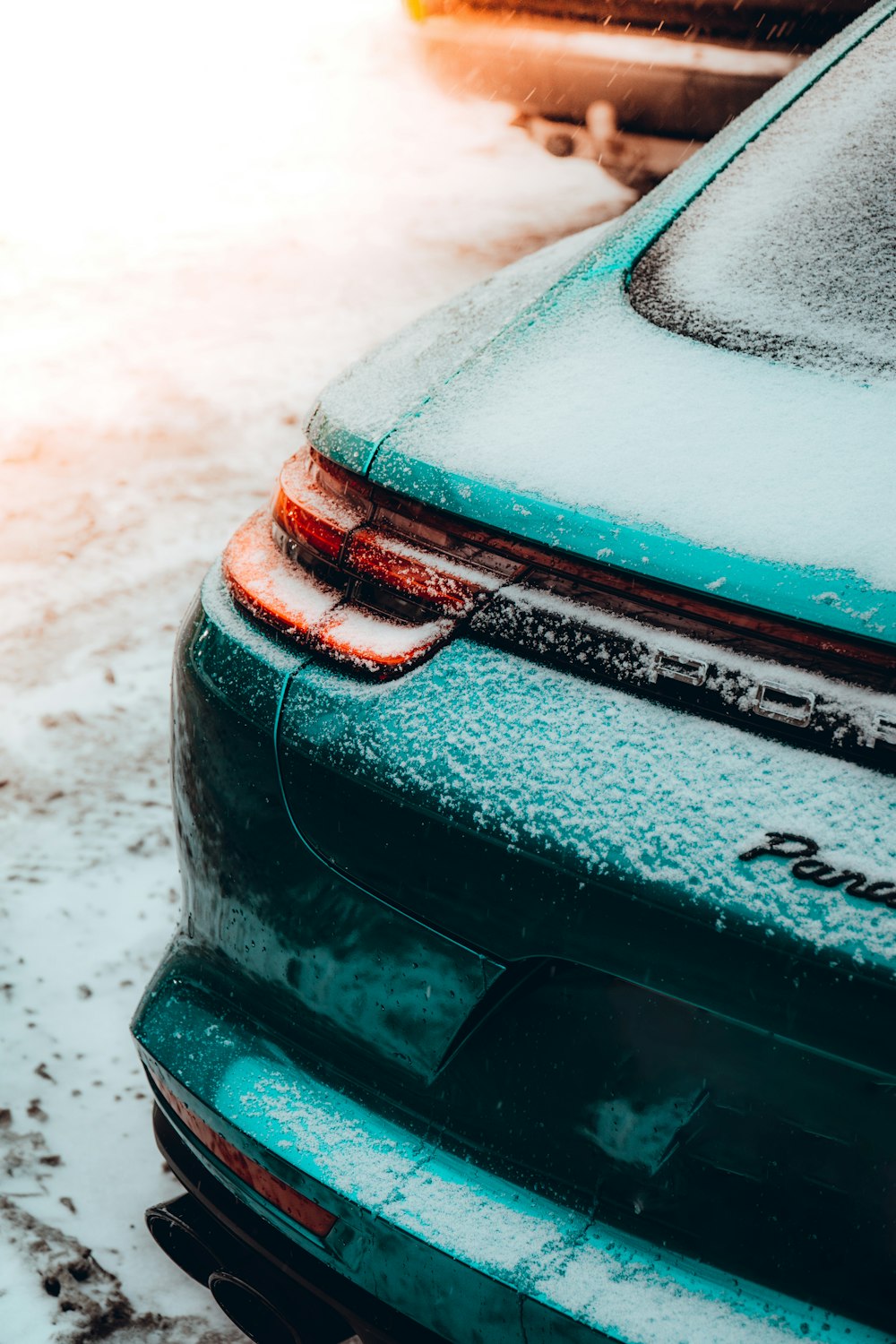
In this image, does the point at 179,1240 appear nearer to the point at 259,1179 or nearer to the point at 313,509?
the point at 259,1179

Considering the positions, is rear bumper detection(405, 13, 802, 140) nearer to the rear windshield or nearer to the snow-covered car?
the snow-covered car

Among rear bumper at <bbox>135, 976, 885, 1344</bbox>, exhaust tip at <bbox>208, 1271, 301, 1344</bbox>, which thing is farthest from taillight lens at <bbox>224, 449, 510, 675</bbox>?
exhaust tip at <bbox>208, 1271, 301, 1344</bbox>

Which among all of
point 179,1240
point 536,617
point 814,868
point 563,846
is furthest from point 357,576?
point 179,1240

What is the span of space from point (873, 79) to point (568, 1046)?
163 centimetres

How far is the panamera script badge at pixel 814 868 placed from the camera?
3.16 feet

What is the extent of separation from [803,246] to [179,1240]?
5.40ft

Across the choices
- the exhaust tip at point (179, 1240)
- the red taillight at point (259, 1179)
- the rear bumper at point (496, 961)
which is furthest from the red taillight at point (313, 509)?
the exhaust tip at point (179, 1240)

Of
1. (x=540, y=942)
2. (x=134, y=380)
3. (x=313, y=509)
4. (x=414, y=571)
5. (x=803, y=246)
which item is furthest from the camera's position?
(x=134, y=380)

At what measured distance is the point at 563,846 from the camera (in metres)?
1.08

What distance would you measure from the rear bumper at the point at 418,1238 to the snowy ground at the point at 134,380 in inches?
24.1

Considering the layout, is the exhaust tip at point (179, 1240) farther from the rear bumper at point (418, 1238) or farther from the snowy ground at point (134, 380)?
the snowy ground at point (134, 380)

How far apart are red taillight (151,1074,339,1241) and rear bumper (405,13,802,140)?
554 centimetres

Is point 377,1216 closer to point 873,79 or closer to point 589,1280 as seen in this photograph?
point 589,1280

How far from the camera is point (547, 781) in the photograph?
43.1 inches
